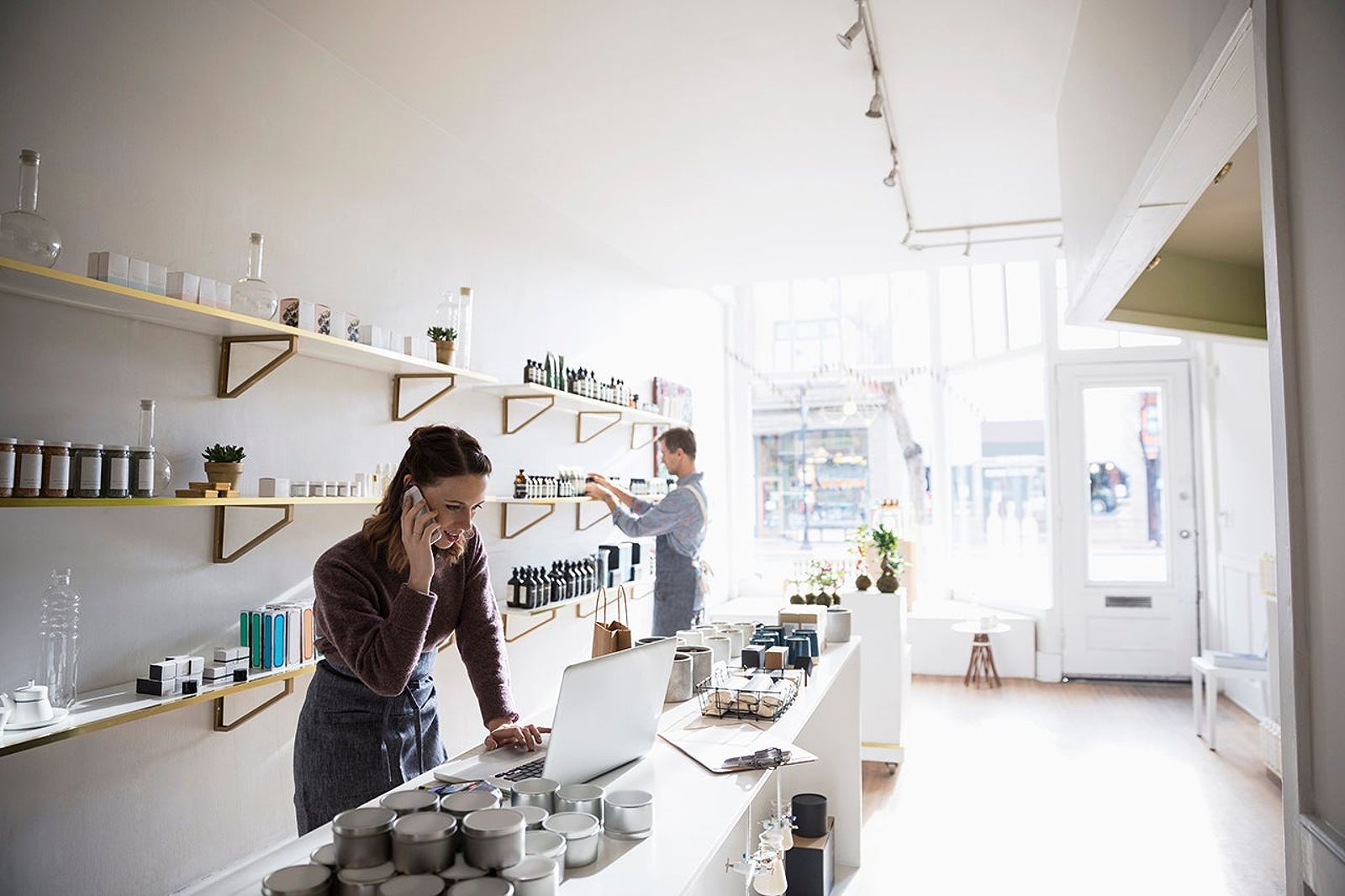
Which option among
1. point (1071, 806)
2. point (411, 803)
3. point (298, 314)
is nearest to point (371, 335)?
point (298, 314)

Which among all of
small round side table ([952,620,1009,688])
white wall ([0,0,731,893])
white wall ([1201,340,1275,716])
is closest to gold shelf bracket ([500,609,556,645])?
white wall ([0,0,731,893])

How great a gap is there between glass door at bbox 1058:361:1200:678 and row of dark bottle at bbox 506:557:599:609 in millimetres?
4634

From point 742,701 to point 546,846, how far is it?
109 centimetres

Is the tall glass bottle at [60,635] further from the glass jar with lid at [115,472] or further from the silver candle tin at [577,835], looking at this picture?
the silver candle tin at [577,835]

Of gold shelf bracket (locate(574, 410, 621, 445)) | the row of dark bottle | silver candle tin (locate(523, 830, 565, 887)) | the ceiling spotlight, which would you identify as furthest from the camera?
gold shelf bracket (locate(574, 410, 621, 445))

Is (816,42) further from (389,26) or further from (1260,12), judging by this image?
(1260,12)

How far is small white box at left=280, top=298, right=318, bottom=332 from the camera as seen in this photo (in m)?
2.74

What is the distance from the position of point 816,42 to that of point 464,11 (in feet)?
4.28

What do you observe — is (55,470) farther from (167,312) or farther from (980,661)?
(980,661)

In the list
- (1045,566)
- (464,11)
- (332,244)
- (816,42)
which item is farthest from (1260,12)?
(1045,566)

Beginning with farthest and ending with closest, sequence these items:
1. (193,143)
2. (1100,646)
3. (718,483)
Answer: (718,483), (1100,646), (193,143)

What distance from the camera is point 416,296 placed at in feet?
12.3

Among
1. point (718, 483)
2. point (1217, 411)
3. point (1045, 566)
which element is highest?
point (1217, 411)

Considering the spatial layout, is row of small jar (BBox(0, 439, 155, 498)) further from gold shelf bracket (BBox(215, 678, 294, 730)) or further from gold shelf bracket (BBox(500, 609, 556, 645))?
gold shelf bracket (BBox(500, 609, 556, 645))
